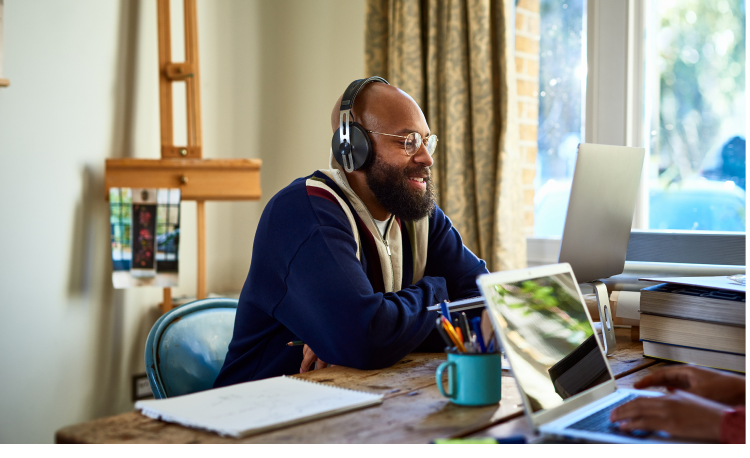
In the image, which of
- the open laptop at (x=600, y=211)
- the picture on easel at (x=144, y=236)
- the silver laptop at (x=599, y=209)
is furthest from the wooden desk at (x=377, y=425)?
the picture on easel at (x=144, y=236)

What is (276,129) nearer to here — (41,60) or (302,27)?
(302,27)

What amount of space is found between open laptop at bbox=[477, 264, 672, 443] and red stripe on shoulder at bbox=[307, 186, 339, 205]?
561mm

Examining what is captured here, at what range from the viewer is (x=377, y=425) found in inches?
30.4

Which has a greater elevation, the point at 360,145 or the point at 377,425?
the point at 360,145

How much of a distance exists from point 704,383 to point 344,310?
562 mm

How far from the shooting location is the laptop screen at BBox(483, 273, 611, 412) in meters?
0.79

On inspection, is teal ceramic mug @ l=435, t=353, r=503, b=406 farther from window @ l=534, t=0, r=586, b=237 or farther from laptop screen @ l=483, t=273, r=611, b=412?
window @ l=534, t=0, r=586, b=237

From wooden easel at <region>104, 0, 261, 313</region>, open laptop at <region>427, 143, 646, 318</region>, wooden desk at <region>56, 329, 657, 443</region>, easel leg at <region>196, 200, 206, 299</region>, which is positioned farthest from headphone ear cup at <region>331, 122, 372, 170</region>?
easel leg at <region>196, 200, 206, 299</region>

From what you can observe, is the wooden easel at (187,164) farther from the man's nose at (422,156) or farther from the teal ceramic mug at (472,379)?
the teal ceramic mug at (472,379)

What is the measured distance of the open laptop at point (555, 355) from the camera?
729 millimetres

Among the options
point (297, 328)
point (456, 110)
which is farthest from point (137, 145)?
point (297, 328)

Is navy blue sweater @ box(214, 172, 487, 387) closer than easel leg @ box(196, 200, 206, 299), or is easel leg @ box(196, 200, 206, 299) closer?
navy blue sweater @ box(214, 172, 487, 387)

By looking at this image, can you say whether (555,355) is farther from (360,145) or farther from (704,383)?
(360,145)

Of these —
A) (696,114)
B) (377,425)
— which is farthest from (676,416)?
(696,114)
